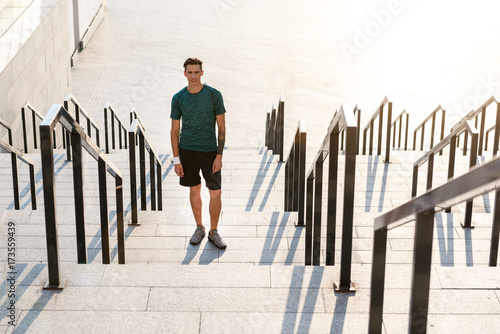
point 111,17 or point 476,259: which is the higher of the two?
point 111,17

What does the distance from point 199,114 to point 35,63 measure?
676 centimetres

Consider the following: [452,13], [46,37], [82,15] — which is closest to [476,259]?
[46,37]

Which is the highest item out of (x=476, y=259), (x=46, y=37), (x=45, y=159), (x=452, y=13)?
(x=452, y=13)

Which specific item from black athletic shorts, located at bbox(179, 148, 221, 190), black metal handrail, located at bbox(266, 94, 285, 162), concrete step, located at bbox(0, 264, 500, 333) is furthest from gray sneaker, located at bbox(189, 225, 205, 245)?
black metal handrail, located at bbox(266, 94, 285, 162)

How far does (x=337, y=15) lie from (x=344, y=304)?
809 inches

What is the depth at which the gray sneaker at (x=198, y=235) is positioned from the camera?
458cm

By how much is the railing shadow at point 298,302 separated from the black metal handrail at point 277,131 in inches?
178

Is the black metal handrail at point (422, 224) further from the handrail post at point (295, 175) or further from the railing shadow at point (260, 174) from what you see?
the railing shadow at point (260, 174)

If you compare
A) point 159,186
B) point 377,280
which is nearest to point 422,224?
point 377,280

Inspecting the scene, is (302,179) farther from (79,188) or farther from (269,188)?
(79,188)

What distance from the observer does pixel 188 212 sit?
5.35 m

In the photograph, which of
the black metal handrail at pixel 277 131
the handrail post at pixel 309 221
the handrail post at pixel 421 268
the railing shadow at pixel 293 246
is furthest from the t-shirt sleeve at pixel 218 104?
the black metal handrail at pixel 277 131

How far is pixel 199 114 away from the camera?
4.45 metres

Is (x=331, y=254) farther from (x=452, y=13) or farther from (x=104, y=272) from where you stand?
(x=452, y=13)
